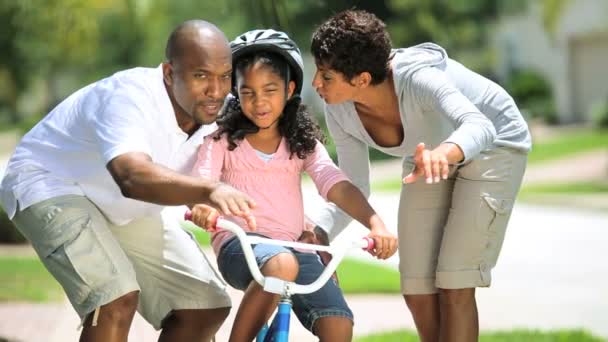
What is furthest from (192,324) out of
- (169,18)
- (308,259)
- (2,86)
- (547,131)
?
(2,86)

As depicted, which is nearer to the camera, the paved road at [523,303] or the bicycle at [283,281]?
the bicycle at [283,281]

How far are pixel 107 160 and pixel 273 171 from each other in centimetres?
79

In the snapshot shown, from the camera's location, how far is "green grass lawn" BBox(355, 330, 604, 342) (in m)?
6.93

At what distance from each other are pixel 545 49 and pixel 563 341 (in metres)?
28.2

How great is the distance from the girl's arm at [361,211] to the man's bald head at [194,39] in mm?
731

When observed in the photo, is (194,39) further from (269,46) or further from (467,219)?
(467,219)

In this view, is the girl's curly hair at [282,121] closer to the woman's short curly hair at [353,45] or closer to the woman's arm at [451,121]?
the woman's short curly hair at [353,45]

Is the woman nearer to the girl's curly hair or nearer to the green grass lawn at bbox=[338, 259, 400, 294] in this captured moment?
the girl's curly hair

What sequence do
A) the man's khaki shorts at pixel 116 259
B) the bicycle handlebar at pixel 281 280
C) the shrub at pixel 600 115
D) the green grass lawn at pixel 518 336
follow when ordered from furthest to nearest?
the shrub at pixel 600 115 < the green grass lawn at pixel 518 336 < the man's khaki shorts at pixel 116 259 < the bicycle handlebar at pixel 281 280

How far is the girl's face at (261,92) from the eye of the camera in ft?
14.3

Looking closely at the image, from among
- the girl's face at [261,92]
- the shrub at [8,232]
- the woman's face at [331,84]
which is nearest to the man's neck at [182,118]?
the girl's face at [261,92]

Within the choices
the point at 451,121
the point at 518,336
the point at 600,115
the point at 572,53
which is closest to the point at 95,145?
the point at 451,121

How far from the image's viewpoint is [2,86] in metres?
54.7

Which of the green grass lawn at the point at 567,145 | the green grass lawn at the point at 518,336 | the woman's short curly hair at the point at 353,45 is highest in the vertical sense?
the woman's short curly hair at the point at 353,45
